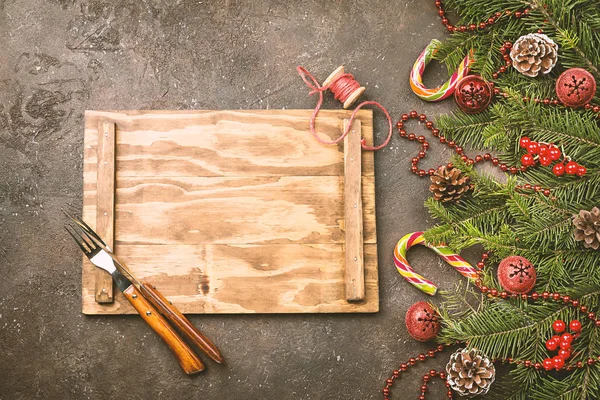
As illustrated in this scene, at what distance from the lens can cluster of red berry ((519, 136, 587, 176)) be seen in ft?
5.54

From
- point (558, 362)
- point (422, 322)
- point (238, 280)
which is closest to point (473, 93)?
point (422, 322)

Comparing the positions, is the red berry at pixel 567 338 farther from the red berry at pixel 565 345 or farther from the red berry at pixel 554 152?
the red berry at pixel 554 152

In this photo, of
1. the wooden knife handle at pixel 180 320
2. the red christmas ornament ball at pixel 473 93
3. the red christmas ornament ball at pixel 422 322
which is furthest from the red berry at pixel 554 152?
the wooden knife handle at pixel 180 320

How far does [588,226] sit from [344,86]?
849 millimetres

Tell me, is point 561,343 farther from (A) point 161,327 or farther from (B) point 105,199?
(B) point 105,199

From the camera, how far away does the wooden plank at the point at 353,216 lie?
183cm

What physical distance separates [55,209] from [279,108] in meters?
0.82

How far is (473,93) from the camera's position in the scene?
1840 millimetres

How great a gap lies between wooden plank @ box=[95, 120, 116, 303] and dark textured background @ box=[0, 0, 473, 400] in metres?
0.11

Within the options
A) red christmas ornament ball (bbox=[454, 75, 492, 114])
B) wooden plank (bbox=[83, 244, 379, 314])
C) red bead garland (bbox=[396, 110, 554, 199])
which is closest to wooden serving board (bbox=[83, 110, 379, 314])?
wooden plank (bbox=[83, 244, 379, 314])

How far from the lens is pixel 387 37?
6.48 ft

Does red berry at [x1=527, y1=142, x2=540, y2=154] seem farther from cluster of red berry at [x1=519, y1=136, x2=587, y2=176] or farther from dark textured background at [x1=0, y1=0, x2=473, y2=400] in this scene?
dark textured background at [x1=0, y1=0, x2=473, y2=400]

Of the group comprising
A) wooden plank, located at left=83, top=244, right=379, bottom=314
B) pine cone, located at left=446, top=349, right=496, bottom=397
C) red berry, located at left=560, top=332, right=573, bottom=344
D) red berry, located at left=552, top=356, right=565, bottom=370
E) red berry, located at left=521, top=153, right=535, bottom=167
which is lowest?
pine cone, located at left=446, top=349, right=496, bottom=397

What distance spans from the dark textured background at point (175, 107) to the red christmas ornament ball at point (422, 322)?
3.5 inches
